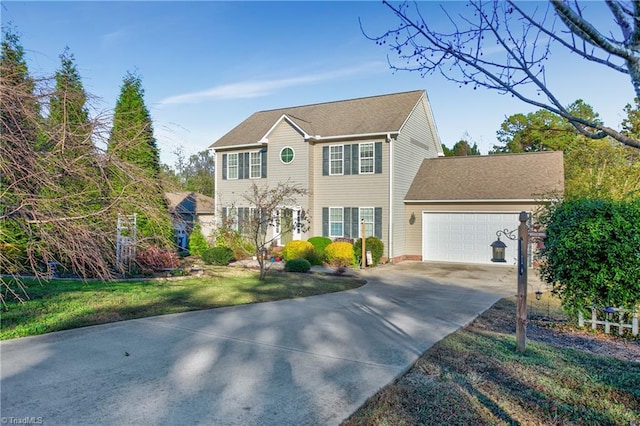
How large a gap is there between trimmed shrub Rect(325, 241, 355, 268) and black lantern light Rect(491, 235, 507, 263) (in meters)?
6.12

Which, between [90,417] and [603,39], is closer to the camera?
[603,39]

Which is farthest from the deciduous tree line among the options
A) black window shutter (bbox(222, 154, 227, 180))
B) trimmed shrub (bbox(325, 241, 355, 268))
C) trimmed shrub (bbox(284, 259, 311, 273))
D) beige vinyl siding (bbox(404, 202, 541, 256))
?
black window shutter (bbox(222, 154, 227, 180))

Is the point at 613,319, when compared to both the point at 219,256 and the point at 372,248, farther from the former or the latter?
the point at 219,256

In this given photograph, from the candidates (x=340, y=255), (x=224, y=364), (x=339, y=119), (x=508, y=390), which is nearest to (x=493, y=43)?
(x=508, y=390)

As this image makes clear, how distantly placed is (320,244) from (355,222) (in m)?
2.00

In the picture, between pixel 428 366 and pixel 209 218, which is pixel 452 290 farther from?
pixel 209 218

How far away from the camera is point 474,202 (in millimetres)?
17750

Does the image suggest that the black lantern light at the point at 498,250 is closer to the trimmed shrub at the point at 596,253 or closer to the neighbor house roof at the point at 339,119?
the neighbor house roof at the point at 339,119

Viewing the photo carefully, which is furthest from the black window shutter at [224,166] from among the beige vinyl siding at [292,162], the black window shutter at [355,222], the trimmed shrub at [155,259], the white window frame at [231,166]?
the trimmed shrub at [155,259]

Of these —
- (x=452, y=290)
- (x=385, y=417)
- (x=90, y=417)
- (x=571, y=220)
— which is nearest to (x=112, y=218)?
(x=90, y=417)

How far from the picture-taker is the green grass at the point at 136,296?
23.5ft

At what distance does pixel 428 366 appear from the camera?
5203 millimetres

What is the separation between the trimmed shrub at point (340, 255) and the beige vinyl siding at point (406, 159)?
8.01 feet

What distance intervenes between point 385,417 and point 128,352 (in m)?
3.77
